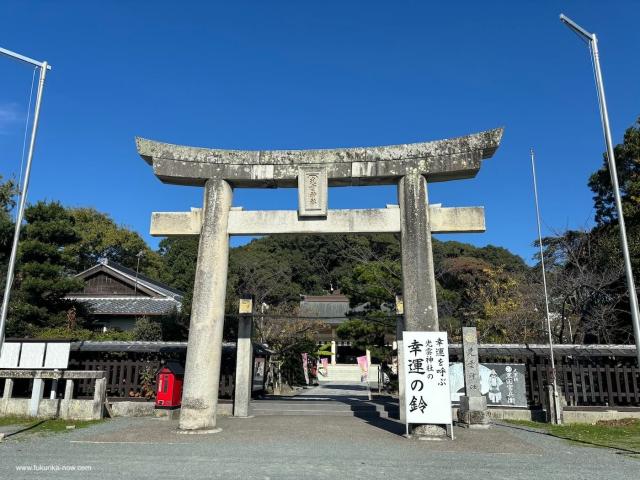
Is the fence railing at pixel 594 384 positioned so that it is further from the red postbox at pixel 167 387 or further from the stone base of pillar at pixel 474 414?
the red postbox at pixel 167 387

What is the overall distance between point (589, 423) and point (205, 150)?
12.3m

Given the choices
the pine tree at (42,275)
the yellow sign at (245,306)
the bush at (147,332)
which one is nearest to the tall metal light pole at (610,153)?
the yellow sign at (245,306)

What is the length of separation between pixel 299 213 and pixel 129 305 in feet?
71.7

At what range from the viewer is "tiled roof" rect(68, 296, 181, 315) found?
26641mm

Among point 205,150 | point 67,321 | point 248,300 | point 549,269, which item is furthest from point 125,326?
point 549,269

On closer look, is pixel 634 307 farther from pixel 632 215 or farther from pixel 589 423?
pixel 632 215

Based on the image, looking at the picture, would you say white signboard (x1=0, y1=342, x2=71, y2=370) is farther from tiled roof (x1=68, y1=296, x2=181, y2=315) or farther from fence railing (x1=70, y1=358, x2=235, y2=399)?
tiled roof (x1=68, y1=296, x2=181, y2=315)

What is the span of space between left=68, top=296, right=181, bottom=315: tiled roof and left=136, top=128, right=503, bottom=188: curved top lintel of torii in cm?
1670

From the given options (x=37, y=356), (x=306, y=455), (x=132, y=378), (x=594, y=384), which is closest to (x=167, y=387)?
(x=132, y=378)

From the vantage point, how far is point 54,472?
5.91 metres

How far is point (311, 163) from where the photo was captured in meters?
10.6

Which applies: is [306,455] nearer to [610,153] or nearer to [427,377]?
[427,377]

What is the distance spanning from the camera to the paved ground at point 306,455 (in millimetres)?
6012

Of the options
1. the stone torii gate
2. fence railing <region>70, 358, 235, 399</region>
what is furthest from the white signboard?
the stone torii gate
